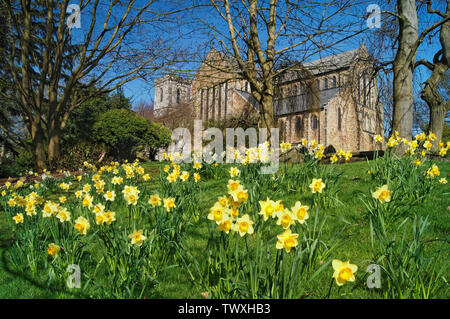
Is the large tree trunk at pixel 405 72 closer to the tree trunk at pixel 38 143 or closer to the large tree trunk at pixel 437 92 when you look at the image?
the large tree trunk at pixel 437 92

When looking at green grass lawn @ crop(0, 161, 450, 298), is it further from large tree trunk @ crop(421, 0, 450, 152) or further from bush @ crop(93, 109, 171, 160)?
bush @ crop(93, 109, 171, 160)

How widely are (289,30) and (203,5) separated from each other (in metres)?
2.11

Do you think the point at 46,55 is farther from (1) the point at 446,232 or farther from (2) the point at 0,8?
(1) the point at 446,232

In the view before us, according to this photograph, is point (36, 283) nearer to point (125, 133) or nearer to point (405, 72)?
point (405, 72)

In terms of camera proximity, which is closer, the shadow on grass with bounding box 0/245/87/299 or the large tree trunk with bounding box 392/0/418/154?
the shadow on grass with bounding box 0/245/87/299

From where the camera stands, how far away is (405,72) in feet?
23.6

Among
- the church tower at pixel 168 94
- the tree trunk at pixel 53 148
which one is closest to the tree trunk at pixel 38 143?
the tree trunk at pixel 53 148

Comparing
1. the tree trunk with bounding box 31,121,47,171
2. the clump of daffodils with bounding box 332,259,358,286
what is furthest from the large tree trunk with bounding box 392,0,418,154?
the tree trunk with bounding box 31,121,47,171

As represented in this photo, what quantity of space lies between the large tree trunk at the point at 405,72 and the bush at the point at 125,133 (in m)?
12.1

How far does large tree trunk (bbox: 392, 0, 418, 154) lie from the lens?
23.4ft

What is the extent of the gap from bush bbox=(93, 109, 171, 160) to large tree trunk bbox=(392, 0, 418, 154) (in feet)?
39.6
